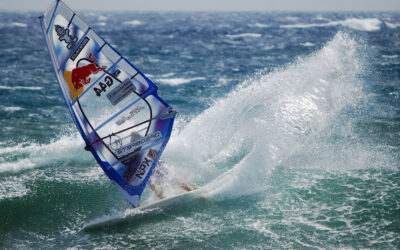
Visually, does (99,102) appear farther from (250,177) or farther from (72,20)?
(250,177)

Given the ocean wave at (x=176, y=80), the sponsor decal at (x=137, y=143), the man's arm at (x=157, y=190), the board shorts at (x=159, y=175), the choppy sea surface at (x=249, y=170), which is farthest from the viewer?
the ocean wave at (x=176, y=80)

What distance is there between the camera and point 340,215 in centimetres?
656

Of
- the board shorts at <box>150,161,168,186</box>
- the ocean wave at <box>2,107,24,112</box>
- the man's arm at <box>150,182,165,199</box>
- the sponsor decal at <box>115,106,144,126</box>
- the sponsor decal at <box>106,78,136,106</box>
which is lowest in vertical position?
the ocean wave at <box>2,107,24,112</box>

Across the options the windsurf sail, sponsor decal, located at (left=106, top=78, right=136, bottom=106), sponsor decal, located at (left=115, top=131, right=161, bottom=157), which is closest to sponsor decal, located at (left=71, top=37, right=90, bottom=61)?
the windsurf sail

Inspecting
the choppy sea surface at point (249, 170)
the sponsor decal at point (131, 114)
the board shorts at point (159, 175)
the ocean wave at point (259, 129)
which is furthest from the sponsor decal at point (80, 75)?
the ocean wave at point (259, 129)

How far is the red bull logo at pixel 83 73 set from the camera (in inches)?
248

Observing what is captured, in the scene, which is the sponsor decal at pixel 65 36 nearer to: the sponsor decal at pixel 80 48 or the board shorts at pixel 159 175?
the sponsor decal at pixel 80 48

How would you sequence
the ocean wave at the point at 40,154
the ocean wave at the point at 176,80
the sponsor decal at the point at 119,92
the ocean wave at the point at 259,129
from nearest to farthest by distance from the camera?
the sponsor decal at the point at 119,92
the ocean wave at the point at 259,129
the ocean wave at the point at 40,154
the ocean wave at the point at 176,80

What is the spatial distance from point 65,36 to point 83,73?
0.60 meters

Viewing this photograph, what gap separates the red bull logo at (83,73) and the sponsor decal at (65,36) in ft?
1.05

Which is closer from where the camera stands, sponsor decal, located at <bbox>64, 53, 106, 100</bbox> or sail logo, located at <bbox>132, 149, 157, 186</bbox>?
sponsor decal, located at <bbox>64, 53, 106, 100</bbox>

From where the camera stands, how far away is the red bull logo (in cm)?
631

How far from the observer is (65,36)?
620cm

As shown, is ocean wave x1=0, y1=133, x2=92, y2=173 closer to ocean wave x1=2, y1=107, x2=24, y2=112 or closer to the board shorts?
the board shorts
